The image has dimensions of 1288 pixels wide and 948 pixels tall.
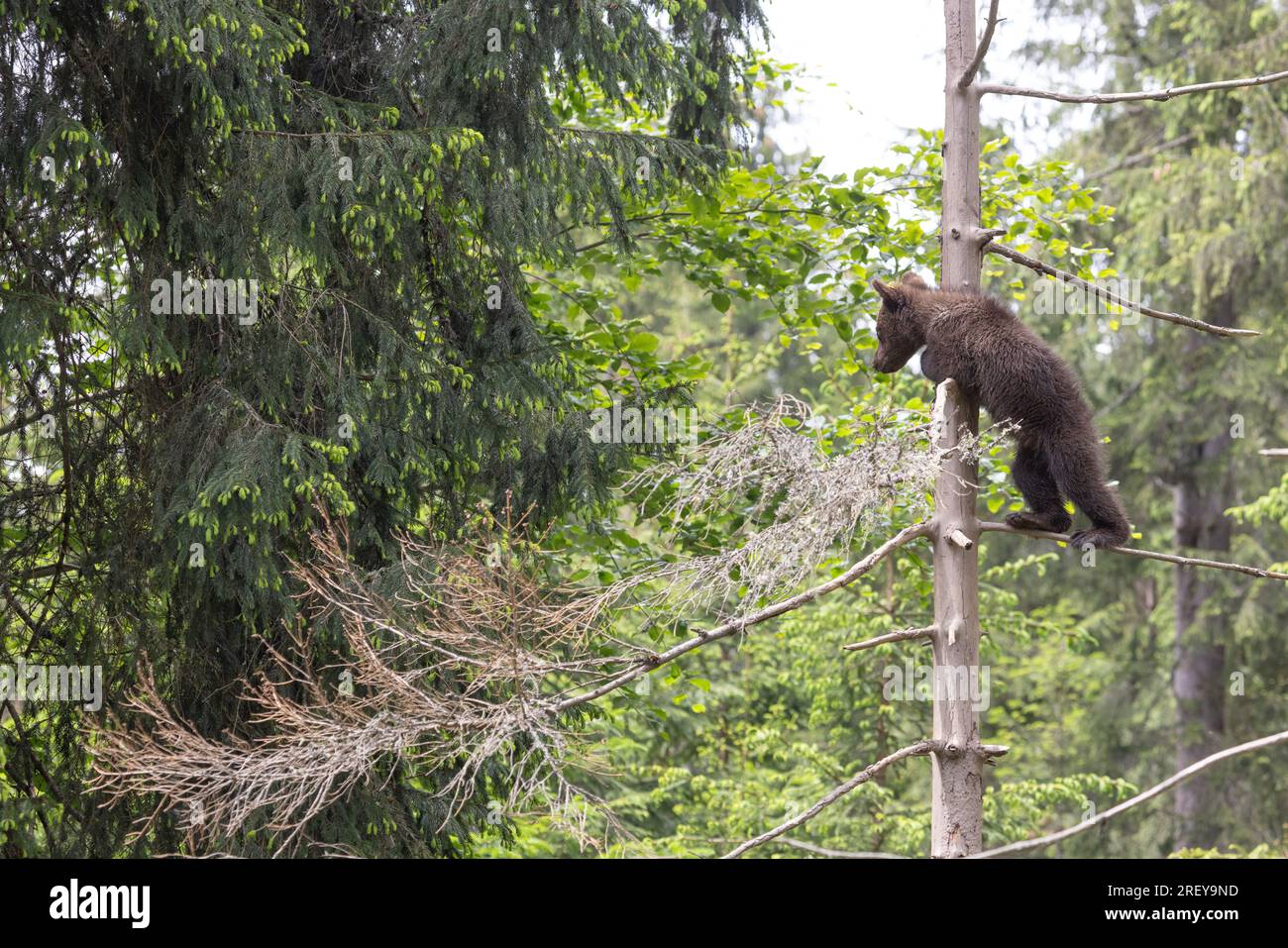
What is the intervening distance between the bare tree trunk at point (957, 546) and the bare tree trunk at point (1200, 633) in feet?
32.6

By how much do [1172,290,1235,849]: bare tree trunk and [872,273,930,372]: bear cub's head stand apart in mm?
9574

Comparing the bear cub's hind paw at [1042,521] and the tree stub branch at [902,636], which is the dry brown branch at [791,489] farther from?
the bear cub's hind paw at [1042,521]

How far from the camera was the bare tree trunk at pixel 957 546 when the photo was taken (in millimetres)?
4664

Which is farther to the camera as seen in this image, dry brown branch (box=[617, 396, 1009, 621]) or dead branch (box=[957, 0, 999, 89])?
dead branch (box=[957, 0, 999, 89])

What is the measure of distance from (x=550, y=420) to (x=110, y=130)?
2375 mm

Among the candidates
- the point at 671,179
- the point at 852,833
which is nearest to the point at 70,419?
the point at 671,179

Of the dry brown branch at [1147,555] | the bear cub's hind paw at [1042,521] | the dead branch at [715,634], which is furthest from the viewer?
the bear cub's hind paw at [1042,521]

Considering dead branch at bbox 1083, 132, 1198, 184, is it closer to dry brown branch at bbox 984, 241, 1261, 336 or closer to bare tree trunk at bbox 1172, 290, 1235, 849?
bare tree trunk at bbox 1172, 290, 1235, 849

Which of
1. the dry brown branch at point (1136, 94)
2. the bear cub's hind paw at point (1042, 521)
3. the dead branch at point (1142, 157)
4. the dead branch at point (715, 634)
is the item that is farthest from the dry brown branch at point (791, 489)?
the dead branch at point (1142, 157)

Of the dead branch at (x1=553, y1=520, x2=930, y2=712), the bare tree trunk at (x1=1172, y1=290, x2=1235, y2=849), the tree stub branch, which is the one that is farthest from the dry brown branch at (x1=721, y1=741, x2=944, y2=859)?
the bare tree trunk at (x1=1172, y1=290, x2=1235, y2=849)

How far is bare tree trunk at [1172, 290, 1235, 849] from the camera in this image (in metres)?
13.8

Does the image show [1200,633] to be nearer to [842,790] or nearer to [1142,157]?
[1142,157]
